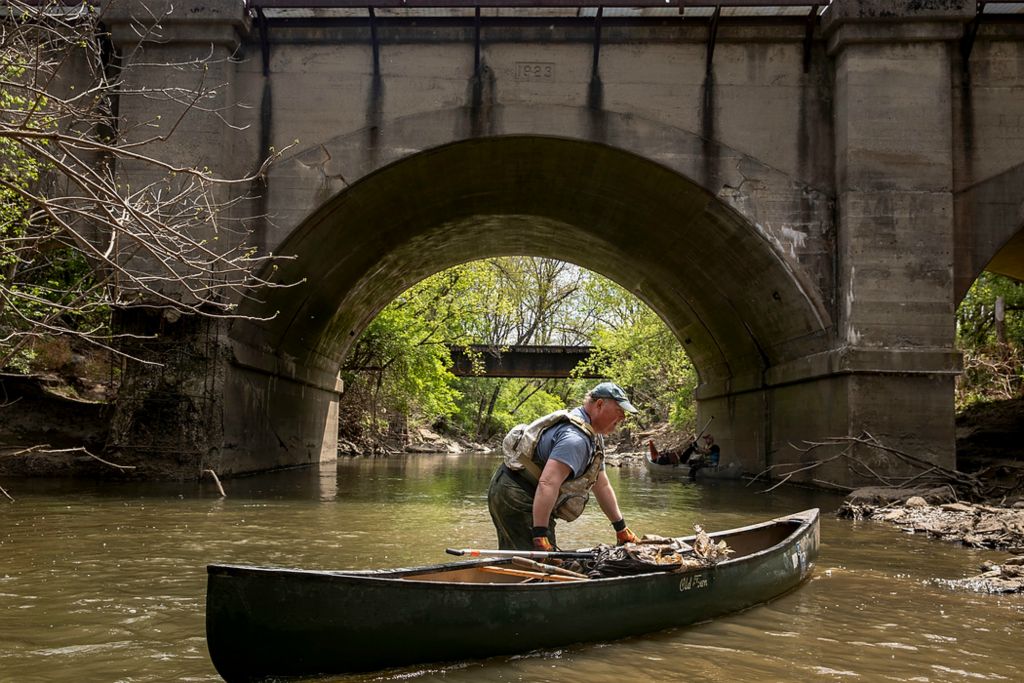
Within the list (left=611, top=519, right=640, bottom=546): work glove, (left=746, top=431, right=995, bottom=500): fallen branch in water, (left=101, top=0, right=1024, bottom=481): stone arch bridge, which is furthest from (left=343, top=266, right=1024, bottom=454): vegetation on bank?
(left=611, top=519, right=640, bottom=546): work glove

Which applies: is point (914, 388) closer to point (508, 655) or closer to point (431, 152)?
point (431, 152)

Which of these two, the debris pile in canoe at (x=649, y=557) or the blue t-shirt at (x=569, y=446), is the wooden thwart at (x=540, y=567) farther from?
the blue t-shirt at (x=569, y=446)

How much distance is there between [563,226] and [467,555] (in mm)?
14622

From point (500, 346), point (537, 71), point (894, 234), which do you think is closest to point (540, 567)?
point (894, 234)

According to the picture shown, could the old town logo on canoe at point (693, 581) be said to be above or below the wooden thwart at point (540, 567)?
below

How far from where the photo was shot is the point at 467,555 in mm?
6016

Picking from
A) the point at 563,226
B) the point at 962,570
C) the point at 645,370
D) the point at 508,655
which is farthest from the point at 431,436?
the point at 508,655

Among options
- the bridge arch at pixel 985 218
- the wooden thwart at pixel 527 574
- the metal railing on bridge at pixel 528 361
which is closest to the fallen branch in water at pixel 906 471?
the bridge arch at pixel 985 218

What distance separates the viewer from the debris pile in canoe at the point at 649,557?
5645mm

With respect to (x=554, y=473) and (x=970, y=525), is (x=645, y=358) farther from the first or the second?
(x=554, y=473)

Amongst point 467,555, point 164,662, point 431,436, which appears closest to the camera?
point 164,662

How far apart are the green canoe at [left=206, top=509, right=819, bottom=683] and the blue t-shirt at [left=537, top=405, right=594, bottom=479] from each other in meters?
0.79

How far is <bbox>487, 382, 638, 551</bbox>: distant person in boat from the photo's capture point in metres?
5.87

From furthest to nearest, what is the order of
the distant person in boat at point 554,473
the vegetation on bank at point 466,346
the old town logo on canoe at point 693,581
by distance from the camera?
the vegetation on bank at point 466,346 < the distant person in boat at point 554,473 < the old town logo on canoe at point 693,581
